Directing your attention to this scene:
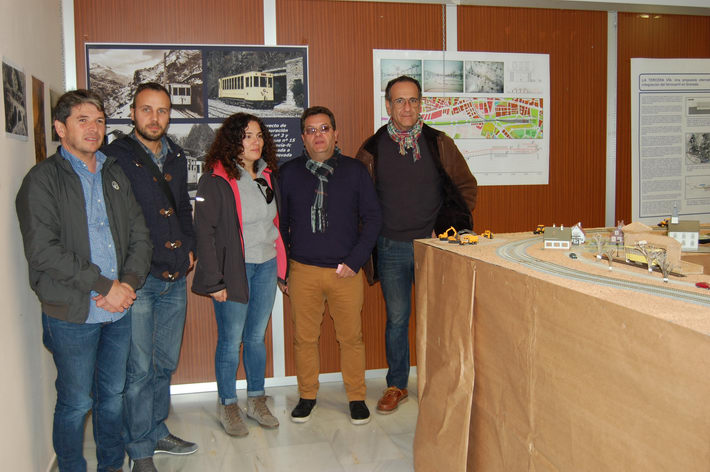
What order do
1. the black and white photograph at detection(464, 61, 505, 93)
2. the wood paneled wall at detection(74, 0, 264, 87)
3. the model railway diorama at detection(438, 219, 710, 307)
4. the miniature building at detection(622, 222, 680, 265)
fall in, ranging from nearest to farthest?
the model railway diorama at detection(438, 219, 710, 307), the miniature building at detection(622, 222, 680, 265), the wood paneled wall at detection(74, 0, 264, 87), the black and white photograph at detection(464, 61, 505, 93)

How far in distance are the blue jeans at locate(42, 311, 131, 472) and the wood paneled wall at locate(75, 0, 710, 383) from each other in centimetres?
126

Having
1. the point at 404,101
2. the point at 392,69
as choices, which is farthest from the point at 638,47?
the point at 404,101

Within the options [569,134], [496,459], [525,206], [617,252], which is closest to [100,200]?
[496,459]

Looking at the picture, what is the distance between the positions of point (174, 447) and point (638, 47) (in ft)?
13.0

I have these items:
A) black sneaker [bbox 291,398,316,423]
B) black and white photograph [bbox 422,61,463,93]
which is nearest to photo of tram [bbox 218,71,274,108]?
black and white photograph [bbox 422,61,463,93]

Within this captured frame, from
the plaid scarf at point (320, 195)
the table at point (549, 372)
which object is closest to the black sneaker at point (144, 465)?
the table at point (549, 372)

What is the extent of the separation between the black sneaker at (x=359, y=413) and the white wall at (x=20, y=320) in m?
1.47

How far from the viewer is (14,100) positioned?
7.06ft

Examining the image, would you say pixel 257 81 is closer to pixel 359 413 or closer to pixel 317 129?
pixel 317 129

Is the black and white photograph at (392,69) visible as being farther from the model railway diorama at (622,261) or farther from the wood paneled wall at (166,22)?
the model railway diorama at (622,261)

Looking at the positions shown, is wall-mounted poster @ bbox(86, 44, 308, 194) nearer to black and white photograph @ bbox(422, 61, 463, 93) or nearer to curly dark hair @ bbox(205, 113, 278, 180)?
curly dark hair @ bbox(205, 113, 278, 180)

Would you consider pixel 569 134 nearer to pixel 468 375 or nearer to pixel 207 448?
pixel 468 375

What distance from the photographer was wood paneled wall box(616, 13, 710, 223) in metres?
3.92

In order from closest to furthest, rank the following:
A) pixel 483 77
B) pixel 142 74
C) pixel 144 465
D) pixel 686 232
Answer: pixel 686 232 < pixel 144 465 < pixel 142 74 < pixel 483 77
